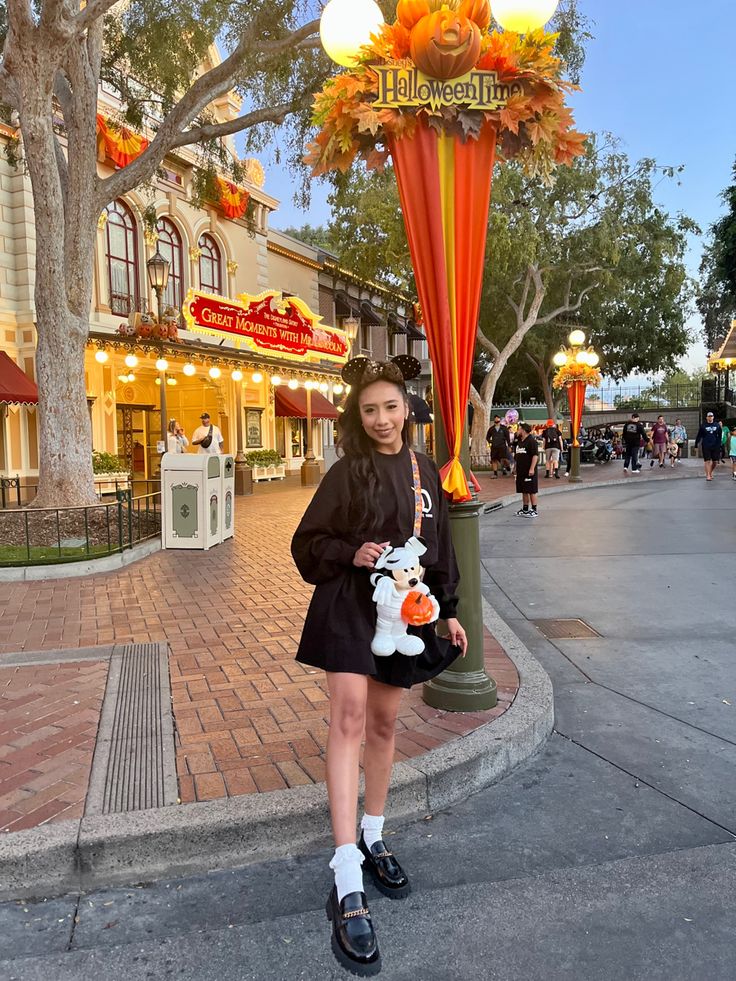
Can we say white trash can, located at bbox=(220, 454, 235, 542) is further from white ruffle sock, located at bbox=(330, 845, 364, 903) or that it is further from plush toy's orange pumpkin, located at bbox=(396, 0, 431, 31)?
white ruffle sock, located at bbox=(330, 845, 364, 903)

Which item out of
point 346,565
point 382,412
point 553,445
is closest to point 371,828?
point 346,565

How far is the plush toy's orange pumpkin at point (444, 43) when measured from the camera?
3.23m

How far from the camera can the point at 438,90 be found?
11.1ft

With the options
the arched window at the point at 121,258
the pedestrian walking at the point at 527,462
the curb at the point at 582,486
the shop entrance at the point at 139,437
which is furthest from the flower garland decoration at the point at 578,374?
the shop entrance at the point at 139,437

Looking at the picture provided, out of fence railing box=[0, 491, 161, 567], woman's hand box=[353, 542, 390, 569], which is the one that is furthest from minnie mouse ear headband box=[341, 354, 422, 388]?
fence railing box=[0, 491, 161, 567]

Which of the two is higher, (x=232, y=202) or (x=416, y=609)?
(x=232, y=202)

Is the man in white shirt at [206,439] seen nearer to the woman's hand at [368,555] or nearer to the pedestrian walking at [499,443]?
the woman's hand at [368,555]

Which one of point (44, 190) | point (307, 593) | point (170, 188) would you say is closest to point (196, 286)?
point (170, 188)

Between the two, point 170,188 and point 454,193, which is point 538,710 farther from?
point 170,188

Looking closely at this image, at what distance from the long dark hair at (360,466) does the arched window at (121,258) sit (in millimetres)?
16340

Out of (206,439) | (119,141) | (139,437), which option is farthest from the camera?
(139,437)

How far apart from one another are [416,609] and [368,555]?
236mm

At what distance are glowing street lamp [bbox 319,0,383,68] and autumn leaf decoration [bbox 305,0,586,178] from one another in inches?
3.2

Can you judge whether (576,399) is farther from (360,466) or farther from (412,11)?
(360,466)
